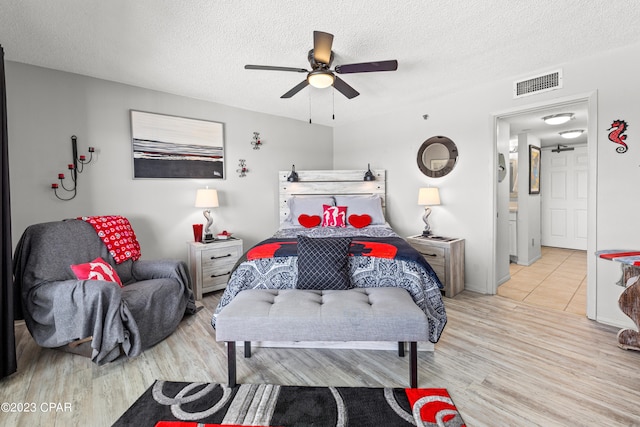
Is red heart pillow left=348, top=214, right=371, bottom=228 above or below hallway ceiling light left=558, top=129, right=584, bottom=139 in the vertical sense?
below

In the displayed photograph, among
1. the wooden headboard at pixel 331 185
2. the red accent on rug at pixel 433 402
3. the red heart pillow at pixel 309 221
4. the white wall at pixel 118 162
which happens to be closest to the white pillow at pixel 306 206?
the red heart pillow at pixel 309 221

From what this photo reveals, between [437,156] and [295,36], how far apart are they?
8.21 ft

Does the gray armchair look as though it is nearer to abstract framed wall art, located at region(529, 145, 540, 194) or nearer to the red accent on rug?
the red accent on rug

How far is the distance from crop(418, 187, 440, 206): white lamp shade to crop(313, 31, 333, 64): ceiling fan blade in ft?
7.30

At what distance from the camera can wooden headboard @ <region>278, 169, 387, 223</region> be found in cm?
473

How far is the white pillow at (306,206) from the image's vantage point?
4258 millimetres

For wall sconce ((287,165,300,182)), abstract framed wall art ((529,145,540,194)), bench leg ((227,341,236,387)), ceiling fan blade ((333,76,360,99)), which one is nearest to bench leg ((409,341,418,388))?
bench leg ((227,341,236,387))

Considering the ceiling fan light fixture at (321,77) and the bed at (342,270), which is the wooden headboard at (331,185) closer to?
the bed at (342,270)

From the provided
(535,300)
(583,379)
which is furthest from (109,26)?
(535,300)

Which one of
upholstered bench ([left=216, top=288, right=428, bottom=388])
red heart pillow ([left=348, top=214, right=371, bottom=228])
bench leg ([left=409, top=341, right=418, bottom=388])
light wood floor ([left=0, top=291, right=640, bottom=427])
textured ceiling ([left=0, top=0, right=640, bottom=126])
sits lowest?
light wood floor ([left=0, top=291, right=640, bottom=427])

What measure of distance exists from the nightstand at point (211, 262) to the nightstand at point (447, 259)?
2356 millimetres

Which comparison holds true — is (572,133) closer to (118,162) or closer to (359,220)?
(359,220)

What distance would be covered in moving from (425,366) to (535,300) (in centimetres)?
210

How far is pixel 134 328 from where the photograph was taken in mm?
2197
